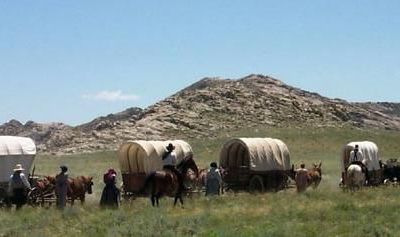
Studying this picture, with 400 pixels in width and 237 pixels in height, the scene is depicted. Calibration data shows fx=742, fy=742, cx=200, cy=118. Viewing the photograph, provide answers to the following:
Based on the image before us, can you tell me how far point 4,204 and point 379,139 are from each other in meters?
67.4

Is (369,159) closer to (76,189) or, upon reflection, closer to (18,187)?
(76,189)

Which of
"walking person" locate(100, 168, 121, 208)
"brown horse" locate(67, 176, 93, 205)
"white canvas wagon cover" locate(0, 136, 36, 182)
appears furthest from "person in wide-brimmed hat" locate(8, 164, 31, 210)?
"brown horse" locate(67, 176, 93, 205)

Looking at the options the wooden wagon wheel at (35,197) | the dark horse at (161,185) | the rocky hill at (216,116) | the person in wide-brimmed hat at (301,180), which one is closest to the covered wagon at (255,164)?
the person in wide-brimmed hat at (301,180)

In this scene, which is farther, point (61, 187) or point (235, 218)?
point (61, 187)

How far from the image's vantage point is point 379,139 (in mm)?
86000

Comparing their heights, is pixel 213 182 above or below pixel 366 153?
below

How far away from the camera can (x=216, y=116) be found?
327 ft

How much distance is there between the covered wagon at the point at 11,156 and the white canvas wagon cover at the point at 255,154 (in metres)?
9.17

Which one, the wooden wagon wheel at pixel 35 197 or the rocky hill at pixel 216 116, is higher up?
the rocky hill at pixel 216 116

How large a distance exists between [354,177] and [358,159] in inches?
117

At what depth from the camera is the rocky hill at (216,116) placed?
88.7 metres

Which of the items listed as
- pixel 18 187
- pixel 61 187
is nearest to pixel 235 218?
pixel 61 187

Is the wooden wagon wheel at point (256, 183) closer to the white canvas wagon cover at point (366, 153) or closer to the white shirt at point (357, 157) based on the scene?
the white shirt at point (357, 157)

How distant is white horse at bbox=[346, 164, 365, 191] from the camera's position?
2903cm
